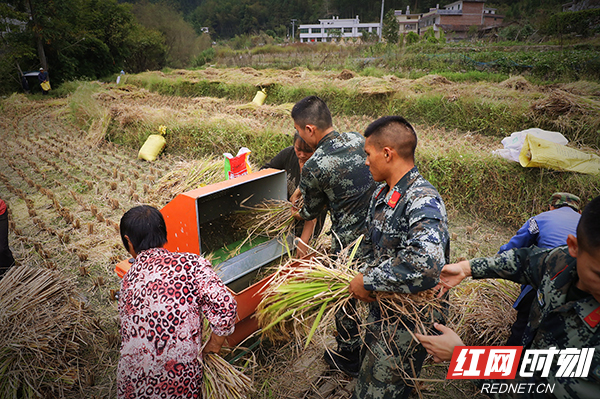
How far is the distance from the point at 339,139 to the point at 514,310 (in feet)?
6.08

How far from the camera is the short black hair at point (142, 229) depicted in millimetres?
1731

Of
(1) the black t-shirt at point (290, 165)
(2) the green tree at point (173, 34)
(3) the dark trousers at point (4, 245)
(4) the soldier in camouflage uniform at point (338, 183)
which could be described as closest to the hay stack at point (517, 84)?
(1) the black t-shirt at point (290, 165)

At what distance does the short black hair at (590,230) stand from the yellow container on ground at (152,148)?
8049mm

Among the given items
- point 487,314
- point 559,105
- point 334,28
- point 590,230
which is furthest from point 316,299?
point 334,28

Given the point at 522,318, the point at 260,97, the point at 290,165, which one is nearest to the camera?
the point at 522,318

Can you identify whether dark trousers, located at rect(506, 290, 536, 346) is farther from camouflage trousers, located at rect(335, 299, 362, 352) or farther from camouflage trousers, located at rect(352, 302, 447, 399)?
camouflage trousers, located at rect(335, 299, 362, 352)

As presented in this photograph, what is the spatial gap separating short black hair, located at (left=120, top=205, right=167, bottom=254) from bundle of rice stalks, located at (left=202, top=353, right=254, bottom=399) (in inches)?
27.3

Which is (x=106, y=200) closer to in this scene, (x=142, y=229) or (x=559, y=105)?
(x=142, y=229)

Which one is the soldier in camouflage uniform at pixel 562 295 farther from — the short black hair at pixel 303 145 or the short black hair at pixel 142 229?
the short black hair at pixel 303 145

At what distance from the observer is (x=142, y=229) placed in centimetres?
173

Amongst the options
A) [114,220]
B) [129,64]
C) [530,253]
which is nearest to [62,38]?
[129,64]

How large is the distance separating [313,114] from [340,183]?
23.6 inches

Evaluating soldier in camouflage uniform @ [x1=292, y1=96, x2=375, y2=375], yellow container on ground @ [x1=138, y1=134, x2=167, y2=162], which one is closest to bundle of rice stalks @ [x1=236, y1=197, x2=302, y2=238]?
soldier in camouflage uniform @ [x1=292, y1=96, x2=375, y2=375]

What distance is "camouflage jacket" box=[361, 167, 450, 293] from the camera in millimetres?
1503
